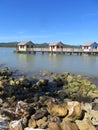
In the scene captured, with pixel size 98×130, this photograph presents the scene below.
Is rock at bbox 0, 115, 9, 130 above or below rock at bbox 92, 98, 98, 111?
above

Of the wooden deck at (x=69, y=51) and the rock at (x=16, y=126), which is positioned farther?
the wooden deck at (x=69, y=51)

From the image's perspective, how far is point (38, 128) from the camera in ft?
31.4

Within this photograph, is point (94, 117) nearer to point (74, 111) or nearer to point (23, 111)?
point (74, 111)

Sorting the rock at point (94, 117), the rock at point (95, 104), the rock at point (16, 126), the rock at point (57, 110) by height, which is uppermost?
the rock at point (57, 110)

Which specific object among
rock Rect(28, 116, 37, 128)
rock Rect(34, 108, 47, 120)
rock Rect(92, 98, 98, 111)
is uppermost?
rock Rect(34, 108, 47, 120)

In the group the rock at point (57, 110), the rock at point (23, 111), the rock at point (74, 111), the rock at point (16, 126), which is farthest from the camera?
the rock at point (23, 111)

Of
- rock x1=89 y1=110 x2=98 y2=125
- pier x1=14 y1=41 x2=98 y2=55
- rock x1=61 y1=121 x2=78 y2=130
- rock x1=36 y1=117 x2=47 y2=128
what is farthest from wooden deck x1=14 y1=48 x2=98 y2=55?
rock x1=61 y1=121 x2=78 y2=130

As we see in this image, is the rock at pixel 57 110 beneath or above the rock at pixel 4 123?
above

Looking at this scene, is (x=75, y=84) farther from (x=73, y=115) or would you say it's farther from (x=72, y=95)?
(x=73, y=115)

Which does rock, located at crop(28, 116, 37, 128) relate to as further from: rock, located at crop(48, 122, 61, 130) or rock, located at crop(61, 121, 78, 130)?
rock, located at crop(61, 121, 78, 130)

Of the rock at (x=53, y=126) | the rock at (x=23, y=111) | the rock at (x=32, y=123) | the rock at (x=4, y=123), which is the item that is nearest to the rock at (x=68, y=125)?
the rock at (x=53, y=126)

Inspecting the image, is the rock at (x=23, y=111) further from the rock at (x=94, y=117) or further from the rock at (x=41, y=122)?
the rock at (x=94, y=117)

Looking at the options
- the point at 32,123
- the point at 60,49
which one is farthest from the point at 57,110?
the point at 60,49

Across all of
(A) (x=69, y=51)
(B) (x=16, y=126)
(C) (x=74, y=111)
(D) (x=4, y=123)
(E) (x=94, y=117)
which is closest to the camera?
(B) (x=16, y=126)
